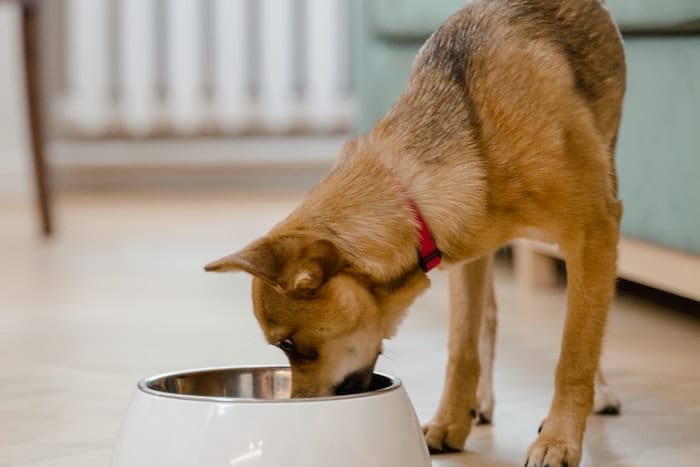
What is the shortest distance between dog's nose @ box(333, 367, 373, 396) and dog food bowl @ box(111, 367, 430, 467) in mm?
128

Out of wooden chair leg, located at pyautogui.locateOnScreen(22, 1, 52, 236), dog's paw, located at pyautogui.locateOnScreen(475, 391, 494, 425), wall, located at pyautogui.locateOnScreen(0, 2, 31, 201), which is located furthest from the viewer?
wall, located at pyautogui.locateOnScreen(0, 2, 31, 201)

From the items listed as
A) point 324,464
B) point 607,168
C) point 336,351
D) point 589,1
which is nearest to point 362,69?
point 589,1

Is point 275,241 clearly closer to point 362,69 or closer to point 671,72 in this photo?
point 671,72

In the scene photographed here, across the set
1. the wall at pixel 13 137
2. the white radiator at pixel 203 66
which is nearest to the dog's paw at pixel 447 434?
the white radiator at pixel 203 66

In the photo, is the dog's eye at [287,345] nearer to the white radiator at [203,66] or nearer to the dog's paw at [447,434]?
the dog's paw at [447,434]

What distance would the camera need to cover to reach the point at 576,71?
5.50 feet

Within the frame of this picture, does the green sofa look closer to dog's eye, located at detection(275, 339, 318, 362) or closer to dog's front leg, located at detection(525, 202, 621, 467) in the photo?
dog's front leg, located at detection(525, 202, 621, 467)

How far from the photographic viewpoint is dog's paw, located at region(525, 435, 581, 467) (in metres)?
1.50

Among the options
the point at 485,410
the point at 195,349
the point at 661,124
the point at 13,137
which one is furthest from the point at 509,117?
the point at 13,137

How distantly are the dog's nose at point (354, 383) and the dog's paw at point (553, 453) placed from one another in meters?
0.24

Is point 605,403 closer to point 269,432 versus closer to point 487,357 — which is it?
point 487,357

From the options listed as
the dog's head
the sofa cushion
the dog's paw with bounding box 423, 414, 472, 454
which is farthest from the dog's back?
the sofa cushion

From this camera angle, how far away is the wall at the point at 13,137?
5605 millimetres

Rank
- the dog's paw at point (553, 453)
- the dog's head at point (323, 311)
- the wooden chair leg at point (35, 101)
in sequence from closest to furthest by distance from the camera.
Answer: the dog's head at point (323, 311)
the dog's paw at point (553, 453)
the wooden chair leg at point (35, 101)
